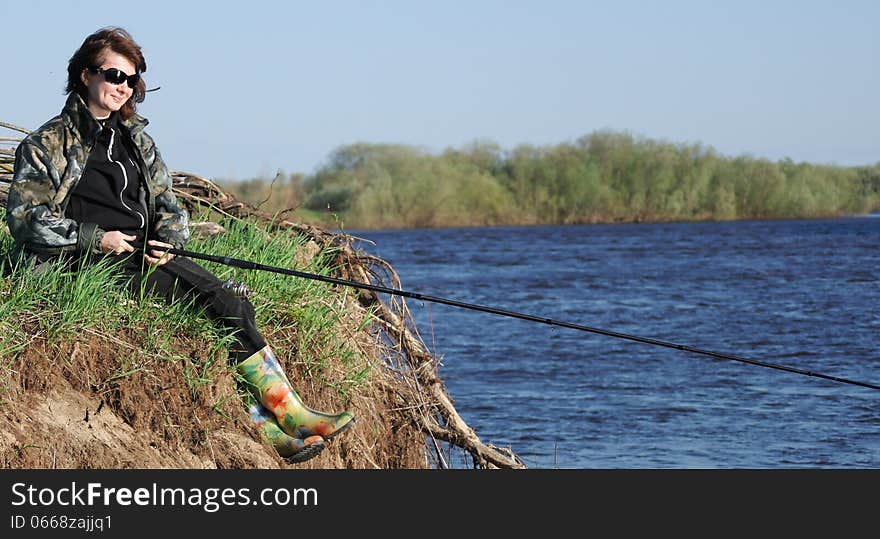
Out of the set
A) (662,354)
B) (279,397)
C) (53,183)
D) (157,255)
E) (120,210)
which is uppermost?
(53,183)

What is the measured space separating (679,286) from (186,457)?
23.5 metres

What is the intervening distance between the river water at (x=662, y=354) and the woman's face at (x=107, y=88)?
106 inches

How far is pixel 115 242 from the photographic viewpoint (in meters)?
4.94

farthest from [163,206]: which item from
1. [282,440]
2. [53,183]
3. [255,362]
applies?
[282,440]

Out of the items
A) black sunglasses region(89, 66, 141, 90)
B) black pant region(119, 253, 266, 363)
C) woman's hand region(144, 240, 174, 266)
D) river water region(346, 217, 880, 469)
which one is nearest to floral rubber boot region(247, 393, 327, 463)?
black pant region(119, 253, 266, 363)

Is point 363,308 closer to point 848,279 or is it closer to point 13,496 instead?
point 13,496

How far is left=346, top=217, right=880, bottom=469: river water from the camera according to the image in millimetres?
11164

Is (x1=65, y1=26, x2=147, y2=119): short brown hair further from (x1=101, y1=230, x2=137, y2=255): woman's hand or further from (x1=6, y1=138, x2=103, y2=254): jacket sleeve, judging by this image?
(x1=101, y1=230, x2=137, y2=255): woman's hand

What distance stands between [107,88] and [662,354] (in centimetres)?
1335

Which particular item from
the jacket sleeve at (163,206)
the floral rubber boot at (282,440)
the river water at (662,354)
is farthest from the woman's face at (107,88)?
the river water at (662,354)

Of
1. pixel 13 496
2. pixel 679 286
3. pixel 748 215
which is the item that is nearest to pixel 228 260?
pixel 13 496

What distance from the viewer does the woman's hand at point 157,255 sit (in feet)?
16.5

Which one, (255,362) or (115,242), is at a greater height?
(115,242)

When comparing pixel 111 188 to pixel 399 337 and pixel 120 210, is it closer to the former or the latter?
pixel 120 210
